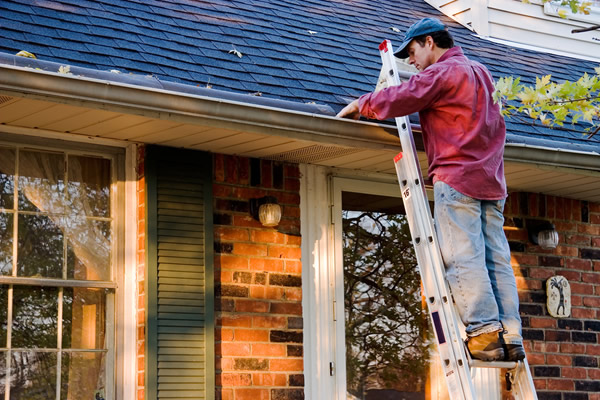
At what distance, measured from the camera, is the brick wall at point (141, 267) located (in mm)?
6078

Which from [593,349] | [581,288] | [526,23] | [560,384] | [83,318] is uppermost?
[526,23]

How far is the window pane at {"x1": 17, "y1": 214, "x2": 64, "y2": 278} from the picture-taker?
5988 millimetres

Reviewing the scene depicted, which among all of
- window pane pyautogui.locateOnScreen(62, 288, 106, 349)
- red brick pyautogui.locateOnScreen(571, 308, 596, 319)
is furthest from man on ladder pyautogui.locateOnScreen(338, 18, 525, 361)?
red brick pyautogui.locateOnScreen(571, 308, 596, 319)

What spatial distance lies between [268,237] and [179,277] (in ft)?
2.35

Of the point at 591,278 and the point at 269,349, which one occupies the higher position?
the point at 591,278

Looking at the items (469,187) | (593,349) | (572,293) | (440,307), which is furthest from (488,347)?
(593,349)

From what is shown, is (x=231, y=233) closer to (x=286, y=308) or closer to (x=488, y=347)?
(x=286, y=308)

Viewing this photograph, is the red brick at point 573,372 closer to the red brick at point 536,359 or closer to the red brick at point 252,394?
the red brick at point 536,359

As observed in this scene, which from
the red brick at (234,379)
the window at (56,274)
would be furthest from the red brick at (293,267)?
the window at (56,274)

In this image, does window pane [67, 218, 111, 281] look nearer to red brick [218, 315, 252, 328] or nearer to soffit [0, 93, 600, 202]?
soffit [0, 93, 600, 202]

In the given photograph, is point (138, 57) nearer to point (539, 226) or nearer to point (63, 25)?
point (63, 25)

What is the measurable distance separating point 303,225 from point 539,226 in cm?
194

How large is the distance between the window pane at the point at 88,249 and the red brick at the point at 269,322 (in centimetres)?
91

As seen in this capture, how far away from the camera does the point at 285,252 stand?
674 centimetres
